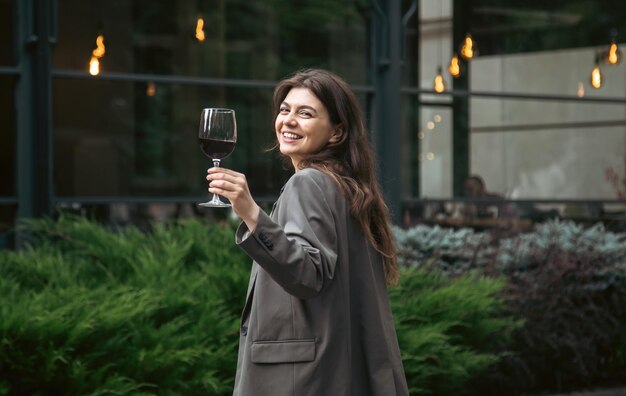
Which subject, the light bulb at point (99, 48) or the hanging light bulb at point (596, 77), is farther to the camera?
the hanging light bulb at point (596, 77)

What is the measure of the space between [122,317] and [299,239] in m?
2.42

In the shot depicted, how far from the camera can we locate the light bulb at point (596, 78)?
52.1ft

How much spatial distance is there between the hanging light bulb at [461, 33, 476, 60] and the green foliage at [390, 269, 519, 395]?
7784 millimetres

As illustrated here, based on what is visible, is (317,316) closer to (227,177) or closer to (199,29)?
(227,177)

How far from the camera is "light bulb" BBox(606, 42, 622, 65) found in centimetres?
1595

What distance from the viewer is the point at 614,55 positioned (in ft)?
52.5

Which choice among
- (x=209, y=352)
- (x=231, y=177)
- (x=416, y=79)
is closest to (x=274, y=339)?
(x=231, y=177)

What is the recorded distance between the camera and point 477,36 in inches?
600

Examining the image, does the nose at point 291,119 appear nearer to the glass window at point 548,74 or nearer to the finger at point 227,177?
the finger at point 227,177

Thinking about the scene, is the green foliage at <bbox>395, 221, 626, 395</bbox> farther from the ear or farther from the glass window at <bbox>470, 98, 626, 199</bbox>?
the glass window at <bbox>470, 98, 626, 199</bbox>

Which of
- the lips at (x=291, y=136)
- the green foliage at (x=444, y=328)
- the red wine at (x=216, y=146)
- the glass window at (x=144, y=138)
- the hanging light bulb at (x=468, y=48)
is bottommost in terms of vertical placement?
the green foliage at (x=444, y=328)

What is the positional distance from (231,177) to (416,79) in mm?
12043

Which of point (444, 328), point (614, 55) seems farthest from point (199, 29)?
point (444, 328)

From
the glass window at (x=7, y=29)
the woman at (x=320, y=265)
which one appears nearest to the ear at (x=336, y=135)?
the woman at (x=320, y=265)
